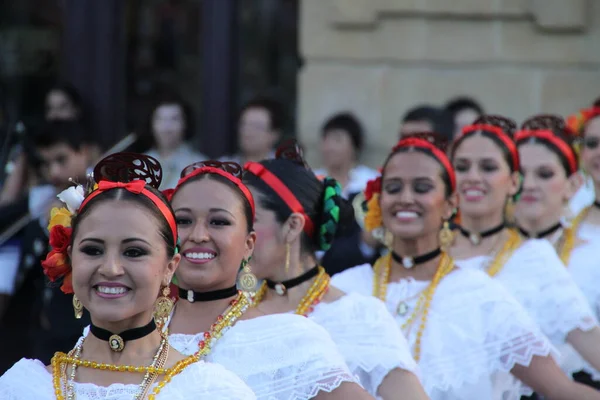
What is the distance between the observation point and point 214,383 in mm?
3555

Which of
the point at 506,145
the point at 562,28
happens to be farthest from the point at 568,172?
the point at 562,28

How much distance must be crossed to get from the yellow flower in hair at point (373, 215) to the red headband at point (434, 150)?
245mm

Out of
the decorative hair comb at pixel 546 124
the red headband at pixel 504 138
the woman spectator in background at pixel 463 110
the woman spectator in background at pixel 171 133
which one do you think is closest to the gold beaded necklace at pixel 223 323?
the red headband at pixel 504 138

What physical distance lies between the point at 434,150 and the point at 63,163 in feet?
8.55

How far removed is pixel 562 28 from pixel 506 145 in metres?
2.88

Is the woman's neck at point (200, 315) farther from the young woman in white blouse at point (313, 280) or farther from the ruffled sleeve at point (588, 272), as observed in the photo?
the ruffled sleeve at point (588, 272)

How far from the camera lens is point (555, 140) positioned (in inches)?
265

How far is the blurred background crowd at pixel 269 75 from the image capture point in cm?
834

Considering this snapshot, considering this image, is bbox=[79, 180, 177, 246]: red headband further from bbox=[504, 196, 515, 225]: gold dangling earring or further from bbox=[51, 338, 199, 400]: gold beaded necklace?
bbox=[504, 196, 515, 225]: gold dangling earring

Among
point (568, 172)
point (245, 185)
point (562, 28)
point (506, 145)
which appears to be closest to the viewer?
point (245, 185)

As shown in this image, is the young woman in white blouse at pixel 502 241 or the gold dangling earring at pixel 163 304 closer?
the gold dangling earring at pixel 163 304

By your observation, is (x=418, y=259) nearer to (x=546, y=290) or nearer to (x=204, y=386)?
(x=546, y=290)

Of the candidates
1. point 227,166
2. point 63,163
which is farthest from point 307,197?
point 63,163

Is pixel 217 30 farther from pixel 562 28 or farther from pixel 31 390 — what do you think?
pixel 31 390
